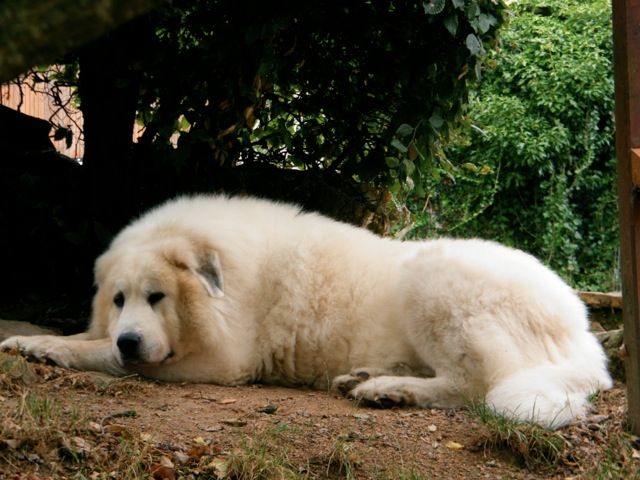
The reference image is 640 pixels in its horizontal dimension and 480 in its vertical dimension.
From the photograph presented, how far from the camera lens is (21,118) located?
6.25m

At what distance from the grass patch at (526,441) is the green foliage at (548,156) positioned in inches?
320

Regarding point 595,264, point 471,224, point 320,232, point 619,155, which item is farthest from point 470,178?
point 619,155

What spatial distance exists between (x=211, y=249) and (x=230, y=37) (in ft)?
4.31

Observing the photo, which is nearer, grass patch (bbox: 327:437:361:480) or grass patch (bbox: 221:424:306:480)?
grass patch (bbox: 221:424:306:480)

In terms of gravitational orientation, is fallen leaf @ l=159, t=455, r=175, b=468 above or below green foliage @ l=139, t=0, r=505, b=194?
below

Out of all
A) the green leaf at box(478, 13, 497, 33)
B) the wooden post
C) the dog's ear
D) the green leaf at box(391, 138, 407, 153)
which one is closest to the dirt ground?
the wooden post

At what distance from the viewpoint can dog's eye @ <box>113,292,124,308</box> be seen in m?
4.76

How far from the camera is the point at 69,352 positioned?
4.61 m

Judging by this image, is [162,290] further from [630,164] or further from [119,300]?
[630,164]

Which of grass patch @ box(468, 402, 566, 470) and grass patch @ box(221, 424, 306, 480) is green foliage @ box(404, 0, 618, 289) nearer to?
grass patch @ box(468, 402, 566, 470)

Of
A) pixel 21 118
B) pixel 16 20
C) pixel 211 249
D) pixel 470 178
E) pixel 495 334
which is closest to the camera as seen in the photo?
pixel 16 20

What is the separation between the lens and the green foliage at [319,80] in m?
5.03

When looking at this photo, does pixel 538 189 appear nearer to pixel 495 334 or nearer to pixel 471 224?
pixel 471 224

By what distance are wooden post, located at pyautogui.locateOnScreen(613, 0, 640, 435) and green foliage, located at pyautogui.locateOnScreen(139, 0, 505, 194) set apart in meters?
1.18
